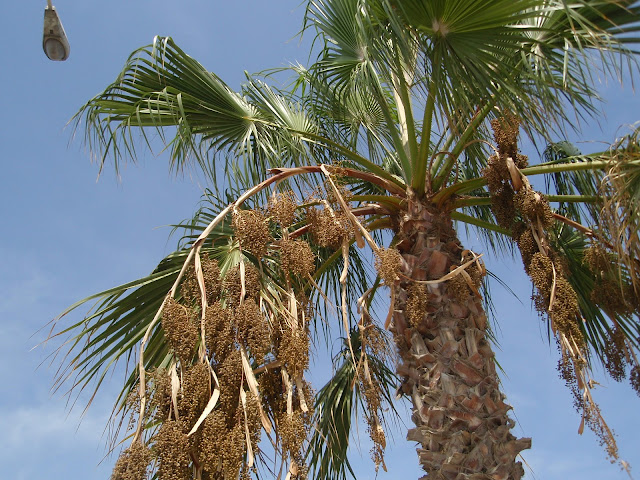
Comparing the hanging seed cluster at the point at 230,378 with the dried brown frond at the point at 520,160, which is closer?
the hanging seed cluster at the point at 230,378

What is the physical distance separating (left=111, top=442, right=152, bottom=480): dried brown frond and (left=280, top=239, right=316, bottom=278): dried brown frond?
54.9 inches

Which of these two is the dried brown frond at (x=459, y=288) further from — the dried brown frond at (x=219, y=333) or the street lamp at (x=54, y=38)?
the street lamp at (x=54, y=38)

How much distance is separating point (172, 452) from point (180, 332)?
738 mm

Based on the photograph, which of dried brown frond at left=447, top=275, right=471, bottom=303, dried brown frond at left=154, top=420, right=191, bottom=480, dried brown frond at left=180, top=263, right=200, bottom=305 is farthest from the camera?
Answer: dried brown frond at left=447, top=275, right=471, bottom=303

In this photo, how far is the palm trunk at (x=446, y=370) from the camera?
4.55m

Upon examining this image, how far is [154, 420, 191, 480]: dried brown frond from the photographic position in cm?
357

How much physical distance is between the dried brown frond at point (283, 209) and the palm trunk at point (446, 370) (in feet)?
3.12

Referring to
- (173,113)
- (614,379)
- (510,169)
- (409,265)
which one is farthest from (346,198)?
(614,379)

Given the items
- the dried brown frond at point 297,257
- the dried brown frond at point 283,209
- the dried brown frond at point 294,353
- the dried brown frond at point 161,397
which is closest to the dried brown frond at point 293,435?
the dried brown frond at point 294,353

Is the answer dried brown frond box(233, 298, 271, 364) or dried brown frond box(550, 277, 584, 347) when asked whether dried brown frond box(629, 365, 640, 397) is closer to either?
dried brown frond box(550, 277, 584, 347)

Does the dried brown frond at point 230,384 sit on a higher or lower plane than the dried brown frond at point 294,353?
lower

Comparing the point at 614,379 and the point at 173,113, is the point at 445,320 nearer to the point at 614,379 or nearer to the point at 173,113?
the point at 614,379

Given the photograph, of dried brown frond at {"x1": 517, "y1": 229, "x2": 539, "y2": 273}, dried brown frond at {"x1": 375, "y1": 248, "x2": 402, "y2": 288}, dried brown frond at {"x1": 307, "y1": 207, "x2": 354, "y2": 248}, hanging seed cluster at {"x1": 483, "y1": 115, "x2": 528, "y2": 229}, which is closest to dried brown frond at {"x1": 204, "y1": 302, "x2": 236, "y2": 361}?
dried brown frond at {"x1": 307, "y1": 207, "x2": 354, "y2": 248}

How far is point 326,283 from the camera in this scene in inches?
280
